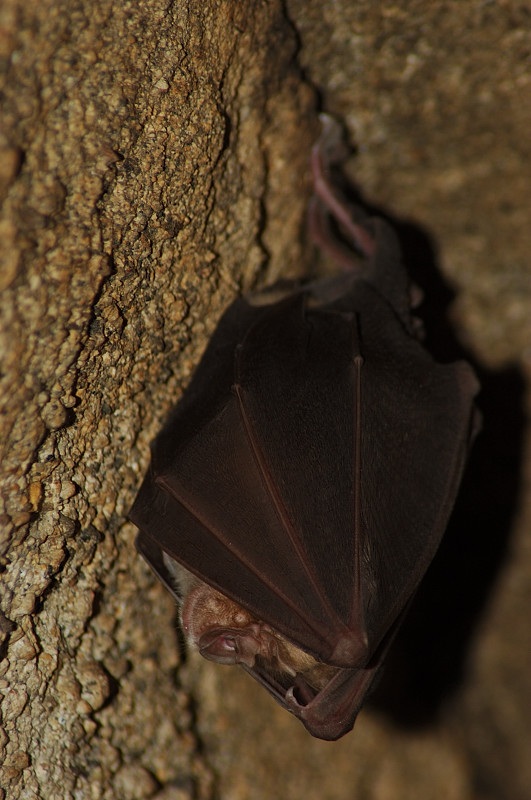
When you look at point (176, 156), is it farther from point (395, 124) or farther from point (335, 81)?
point (395, 124)

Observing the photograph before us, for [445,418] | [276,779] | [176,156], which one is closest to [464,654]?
[276,779]

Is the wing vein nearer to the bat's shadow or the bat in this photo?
the bat

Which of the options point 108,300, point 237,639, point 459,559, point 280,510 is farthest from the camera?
point 459,559

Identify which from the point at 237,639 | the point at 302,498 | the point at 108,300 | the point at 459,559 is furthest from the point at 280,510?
the point at 459,559

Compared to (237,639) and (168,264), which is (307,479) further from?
(168,264)

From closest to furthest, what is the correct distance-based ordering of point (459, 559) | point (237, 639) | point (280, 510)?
point (280, 510)
point (237, 639)
point (459, 559)
